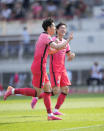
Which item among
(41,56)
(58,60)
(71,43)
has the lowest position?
(71,43)

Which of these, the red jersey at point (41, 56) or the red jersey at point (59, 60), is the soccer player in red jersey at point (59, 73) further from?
the red jersey at point (41, 56)

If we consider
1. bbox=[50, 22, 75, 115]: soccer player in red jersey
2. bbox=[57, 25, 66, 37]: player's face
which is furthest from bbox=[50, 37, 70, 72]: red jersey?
bbox=[57, 25, 66, 37]: player's face

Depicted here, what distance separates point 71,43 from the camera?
29250mm

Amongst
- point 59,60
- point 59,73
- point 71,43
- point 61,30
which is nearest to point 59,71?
point 59,73

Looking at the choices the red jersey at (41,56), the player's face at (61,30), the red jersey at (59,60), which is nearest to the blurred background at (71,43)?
the red jersey at (59,60)

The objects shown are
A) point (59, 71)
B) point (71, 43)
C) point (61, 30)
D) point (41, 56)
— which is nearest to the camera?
point (41, 56)

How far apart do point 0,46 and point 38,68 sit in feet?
59.9

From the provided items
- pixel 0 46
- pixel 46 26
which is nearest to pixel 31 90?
pixel 46 26

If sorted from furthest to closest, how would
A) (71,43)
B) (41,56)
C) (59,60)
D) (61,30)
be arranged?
1. (71,43)
2. (59,60)
3. (61,30)
4. (41,56)

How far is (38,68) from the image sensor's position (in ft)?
36.9

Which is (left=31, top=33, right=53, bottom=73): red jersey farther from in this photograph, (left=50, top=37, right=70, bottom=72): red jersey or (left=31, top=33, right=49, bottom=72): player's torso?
(left=50, top=37, right=70, bottom=72): red jersey

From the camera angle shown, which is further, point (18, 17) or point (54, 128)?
point (18, 17)

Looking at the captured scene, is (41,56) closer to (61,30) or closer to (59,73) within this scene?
(61,30)

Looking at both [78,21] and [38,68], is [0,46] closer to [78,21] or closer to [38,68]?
[78,21]
